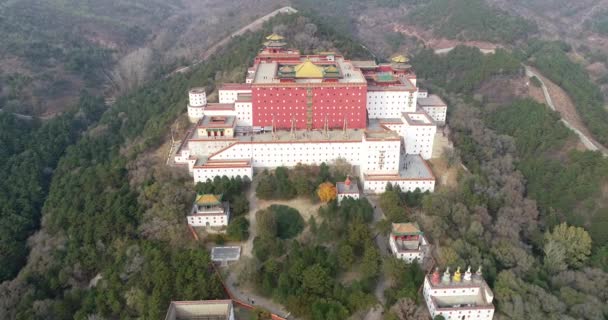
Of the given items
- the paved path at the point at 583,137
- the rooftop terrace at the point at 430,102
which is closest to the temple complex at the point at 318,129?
the rooftop terrace at the point at 430,102

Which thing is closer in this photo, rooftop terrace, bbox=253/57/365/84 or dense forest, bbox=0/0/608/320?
dense forest, bbox=0/0/608/320

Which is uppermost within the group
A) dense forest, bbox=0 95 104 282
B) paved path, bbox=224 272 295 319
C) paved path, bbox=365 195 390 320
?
paved path, bbox=365 195 390 320

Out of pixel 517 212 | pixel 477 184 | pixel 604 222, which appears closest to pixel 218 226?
pixel 477 184

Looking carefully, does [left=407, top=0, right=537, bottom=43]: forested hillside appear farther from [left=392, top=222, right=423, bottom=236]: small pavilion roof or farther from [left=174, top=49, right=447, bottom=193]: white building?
[left=392, top=222, right=423, bottom=236]: small pavilion roof

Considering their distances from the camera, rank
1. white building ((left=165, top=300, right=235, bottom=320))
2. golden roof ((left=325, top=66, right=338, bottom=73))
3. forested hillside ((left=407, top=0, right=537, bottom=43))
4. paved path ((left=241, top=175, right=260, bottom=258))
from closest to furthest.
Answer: white building ((left=165, top=300, right=235, bottom=320)) → paved path ((left=241, top=175, right=260, bottom=258)) → golden roof ((left=325, top=66, right=338, bottom=73)) → forested hillside ((left=407, top=0, right=537, bottom=43))

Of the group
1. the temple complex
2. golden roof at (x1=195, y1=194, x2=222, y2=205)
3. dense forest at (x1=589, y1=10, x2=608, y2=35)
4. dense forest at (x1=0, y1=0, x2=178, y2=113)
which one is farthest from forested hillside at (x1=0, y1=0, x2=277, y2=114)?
dense forest at (x1=589, y1=10, x2=608, y2=35)
